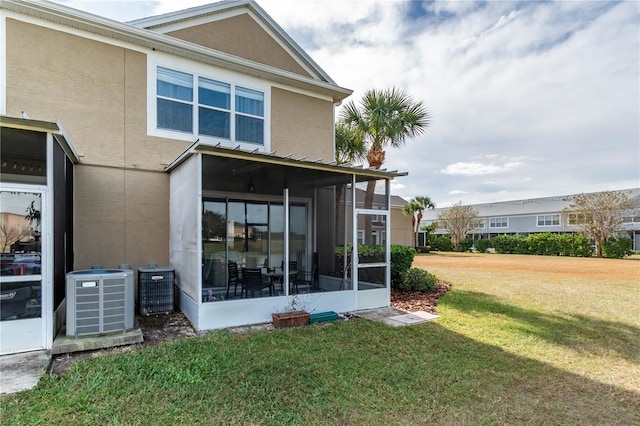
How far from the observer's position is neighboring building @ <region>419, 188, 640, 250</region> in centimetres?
3588

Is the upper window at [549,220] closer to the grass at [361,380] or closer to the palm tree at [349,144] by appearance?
the palm tree at [349,144]

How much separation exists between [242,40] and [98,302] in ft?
25.6

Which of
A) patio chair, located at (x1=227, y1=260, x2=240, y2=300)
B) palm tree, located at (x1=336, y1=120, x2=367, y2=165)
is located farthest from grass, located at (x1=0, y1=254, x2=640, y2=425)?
palm tree, located at (x1=336, y1=120, x2=367, y2=165)

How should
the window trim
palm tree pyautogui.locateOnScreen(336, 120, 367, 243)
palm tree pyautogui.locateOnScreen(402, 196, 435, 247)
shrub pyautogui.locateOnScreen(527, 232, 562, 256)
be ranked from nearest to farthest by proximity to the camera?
palm tree pyautogui.locateOnScreen(336, 120, 367, 243)
shrub pyautogui.locateOnScreen(527, 232, 562, 256)
palm tree pyautogui.locateOnScreen(402, 196, 435, 247)
the window trim

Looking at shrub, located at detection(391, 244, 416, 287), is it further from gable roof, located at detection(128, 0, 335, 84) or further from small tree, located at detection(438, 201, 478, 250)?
small tree, located at detection(438, 201, 478, 250)

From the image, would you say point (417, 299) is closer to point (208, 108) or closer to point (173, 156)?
point (173, 156)

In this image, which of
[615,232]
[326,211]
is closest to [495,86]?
[326,211]

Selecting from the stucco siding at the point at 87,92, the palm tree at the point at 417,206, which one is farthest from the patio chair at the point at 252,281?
the palm tree at the point at 417,206

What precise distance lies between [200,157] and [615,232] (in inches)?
1320

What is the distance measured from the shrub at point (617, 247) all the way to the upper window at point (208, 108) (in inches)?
1208

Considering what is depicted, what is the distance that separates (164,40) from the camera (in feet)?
25.3

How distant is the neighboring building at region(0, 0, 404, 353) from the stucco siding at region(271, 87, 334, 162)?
4 cm

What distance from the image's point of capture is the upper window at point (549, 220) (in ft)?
123

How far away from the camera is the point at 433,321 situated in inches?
273
